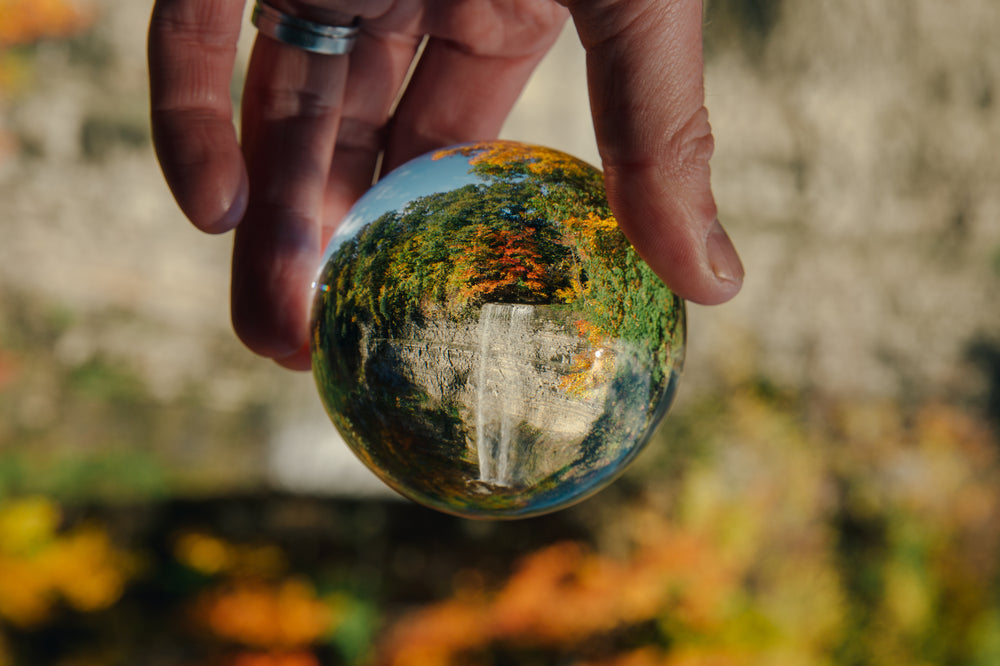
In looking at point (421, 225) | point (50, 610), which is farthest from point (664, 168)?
point (50, 610)

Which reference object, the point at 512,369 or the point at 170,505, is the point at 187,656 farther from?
the point at 512,369

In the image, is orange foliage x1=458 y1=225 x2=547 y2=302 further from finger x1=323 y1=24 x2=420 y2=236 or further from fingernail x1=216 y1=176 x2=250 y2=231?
finger x1=323 y1=24 x2=420 y2=236

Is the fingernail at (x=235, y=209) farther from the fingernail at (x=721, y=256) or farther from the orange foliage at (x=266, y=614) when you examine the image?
the orange foliage at (x=266, y=614)

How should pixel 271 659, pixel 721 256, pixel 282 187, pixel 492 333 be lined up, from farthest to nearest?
pixel 271 659, pixel 282 187, pixel 721 256, pixel 492 333

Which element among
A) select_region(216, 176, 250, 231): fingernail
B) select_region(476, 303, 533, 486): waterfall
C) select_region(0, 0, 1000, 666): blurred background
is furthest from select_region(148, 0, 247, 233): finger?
select_region(0, 0, 1000, 666): blurred background

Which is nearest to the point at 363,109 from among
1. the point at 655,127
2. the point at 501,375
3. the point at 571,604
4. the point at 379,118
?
the point at 379,118

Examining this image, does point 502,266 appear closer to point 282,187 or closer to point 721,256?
point 721,256
